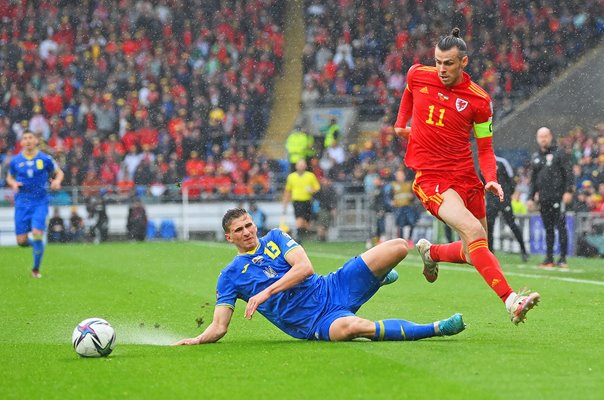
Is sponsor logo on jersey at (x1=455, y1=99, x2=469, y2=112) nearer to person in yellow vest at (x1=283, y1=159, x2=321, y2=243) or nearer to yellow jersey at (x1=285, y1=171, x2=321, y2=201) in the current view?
person in yellow vest at (x1=283, y1=159, x2=321, y2=243)

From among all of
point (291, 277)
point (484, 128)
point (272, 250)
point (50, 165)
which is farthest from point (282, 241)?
point (50, 165)

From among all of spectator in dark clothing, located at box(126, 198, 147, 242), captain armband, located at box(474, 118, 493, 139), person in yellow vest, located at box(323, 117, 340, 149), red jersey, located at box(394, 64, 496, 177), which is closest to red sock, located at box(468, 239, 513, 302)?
red jersey, located at box(394, 64, 496, 177)

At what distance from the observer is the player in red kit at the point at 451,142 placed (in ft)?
29.7

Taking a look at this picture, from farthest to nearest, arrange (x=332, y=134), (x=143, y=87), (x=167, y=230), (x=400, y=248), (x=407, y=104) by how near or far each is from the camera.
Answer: (x=143, y=87)
(x=332, y=134)
(x=167, y=230)
(x=407, y=104)
(x=400, y=248)

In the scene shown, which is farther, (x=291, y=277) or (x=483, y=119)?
(x=483, y=119)

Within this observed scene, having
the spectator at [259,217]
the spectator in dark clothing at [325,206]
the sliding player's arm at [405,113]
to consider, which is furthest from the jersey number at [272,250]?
the spectator in dark clothing at [325,206]

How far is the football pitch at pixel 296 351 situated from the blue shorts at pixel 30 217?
194 centimetres

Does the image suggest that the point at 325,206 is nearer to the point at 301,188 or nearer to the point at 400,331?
the point at 301,188

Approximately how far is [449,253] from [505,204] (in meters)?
10.2

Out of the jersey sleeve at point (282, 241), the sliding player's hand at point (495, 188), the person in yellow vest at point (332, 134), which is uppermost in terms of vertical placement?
the person in yellow vest at point (332, 134)

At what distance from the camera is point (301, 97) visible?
119 feet

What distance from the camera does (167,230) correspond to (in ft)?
98.8

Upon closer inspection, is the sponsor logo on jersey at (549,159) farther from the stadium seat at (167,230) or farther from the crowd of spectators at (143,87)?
the stadium seat at (167,230)

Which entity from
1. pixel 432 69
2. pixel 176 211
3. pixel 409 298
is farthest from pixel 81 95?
pixel 432 69
